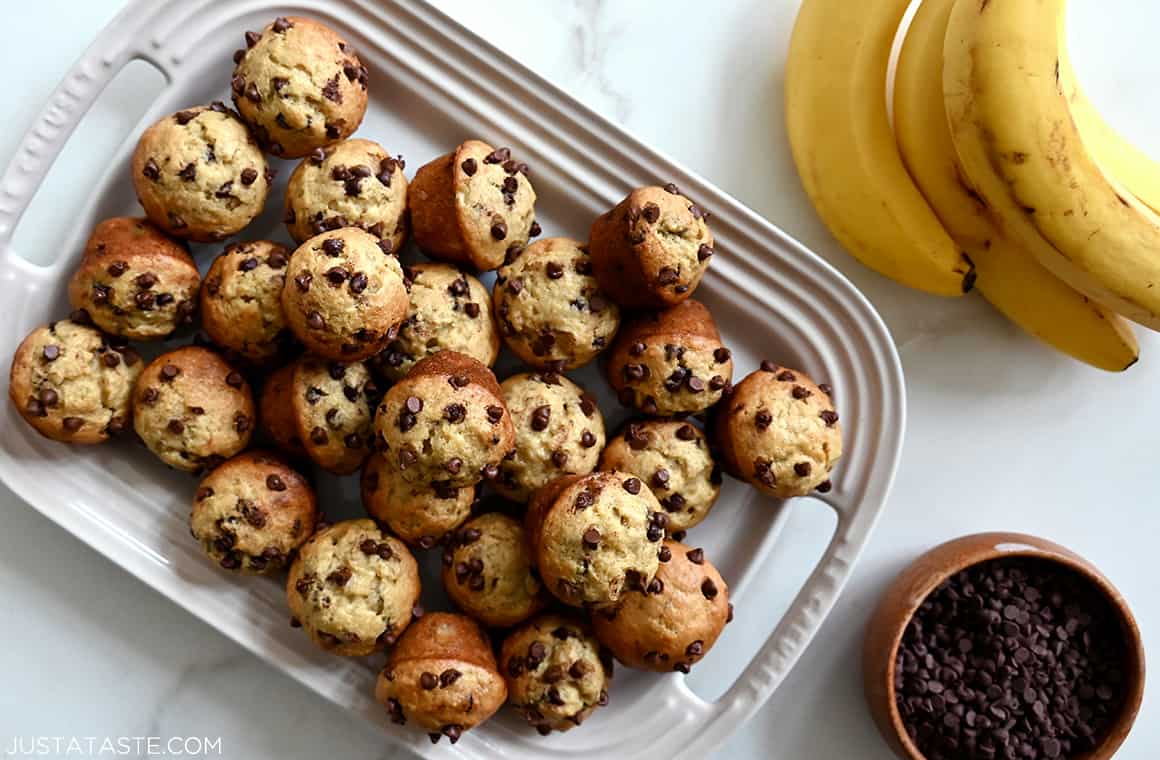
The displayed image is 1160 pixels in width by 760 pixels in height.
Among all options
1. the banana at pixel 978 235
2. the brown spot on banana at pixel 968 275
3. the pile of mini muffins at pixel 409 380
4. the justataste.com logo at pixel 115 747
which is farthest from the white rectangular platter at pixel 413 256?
the justataste.com logo at pixel 115 747

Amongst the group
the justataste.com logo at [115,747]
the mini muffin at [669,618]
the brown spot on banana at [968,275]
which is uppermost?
the brown spot on banana at [968,275]

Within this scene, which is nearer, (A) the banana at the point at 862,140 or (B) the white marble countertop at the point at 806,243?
(A) the banana at the point at 862,140

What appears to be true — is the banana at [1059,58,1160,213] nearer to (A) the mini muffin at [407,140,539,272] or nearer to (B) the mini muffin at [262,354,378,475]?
(A) the mini muffin at [407,140,539,272]

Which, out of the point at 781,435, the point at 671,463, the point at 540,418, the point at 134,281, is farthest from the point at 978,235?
the point at 134,281

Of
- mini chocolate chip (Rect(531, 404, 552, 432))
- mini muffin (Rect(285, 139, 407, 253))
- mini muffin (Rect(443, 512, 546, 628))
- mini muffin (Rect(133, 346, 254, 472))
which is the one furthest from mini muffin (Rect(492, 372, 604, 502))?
mini muffin (Rect(133, 346, 254, 472))

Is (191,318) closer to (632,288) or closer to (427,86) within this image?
(427,86)

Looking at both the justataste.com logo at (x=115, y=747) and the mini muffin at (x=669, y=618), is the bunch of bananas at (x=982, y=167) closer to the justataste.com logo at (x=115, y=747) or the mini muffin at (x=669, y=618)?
the mini muffin at (x=669, y=618)
